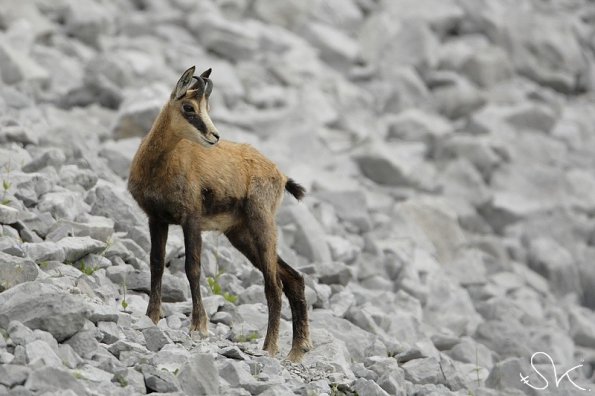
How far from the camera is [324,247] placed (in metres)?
14.5

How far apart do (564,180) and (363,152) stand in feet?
15.7

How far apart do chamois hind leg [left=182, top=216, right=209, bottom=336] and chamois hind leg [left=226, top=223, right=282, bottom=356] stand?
25.7 inches

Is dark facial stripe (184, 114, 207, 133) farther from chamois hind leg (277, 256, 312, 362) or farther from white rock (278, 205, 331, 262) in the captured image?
white rock (278, 205, 331, 262)

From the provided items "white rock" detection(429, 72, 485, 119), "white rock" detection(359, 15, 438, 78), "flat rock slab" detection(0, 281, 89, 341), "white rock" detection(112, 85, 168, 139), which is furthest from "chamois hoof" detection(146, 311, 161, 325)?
"white rock" detection(359, 15, 438, 78)

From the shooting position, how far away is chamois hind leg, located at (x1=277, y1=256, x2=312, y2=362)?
1048cm

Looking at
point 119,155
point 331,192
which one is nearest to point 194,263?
point 119,155

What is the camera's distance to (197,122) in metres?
9.97

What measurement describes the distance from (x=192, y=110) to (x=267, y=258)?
5.17 ft

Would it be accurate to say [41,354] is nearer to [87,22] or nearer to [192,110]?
[192,110]

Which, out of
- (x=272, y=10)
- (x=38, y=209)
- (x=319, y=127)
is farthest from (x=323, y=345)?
(x=272, y=10)

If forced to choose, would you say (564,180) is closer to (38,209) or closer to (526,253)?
(526,253)

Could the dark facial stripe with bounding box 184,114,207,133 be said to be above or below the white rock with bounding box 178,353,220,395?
above

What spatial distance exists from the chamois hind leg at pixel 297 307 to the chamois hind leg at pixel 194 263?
0.99 meters

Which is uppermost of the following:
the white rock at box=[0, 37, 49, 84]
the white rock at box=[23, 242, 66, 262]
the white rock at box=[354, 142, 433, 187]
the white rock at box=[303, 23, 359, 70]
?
the white rock at box=[23, 242, 66, 262]
